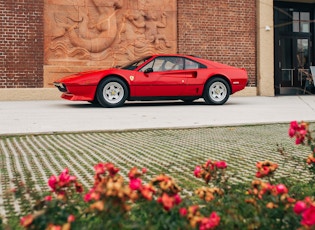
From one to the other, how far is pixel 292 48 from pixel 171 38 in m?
6.43

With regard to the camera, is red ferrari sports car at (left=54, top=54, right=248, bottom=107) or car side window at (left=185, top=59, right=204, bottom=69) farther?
car side window at (left=185, top=59, right=204, bottom=69)

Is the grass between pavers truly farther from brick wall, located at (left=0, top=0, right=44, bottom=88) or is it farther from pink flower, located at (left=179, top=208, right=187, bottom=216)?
brick wall, located at (left=0, top=0, right=44, bottom=88)

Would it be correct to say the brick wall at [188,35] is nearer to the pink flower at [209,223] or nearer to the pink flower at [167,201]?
the pink flower at [167,201]

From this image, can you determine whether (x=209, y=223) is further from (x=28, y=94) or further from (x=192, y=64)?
(x=28, y=94)

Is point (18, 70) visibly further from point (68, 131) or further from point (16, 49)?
point (68, 131)

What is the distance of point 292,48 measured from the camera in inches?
800

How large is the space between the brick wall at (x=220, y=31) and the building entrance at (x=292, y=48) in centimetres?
254

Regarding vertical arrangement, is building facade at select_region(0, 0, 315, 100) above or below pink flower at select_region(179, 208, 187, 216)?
above

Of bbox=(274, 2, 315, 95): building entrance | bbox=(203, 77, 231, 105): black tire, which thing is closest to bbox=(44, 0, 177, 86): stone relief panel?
bbox=(203, 77, 231, 105): black tire

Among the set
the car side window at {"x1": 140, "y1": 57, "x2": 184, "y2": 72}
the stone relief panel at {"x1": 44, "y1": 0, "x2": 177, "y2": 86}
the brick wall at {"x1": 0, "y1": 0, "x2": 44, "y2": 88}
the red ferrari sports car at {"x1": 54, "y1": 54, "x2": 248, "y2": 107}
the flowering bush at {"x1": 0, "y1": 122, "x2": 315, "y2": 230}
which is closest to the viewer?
the flowering bush at {"x1": 0, "y1": 122, "x2": 315, "y2": 230}

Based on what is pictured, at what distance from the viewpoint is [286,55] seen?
66.4ft

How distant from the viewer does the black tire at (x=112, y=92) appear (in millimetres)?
11273

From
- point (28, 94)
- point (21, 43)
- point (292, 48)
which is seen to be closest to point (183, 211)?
point (28, 94)

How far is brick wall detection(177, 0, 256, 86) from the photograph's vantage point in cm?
1670
